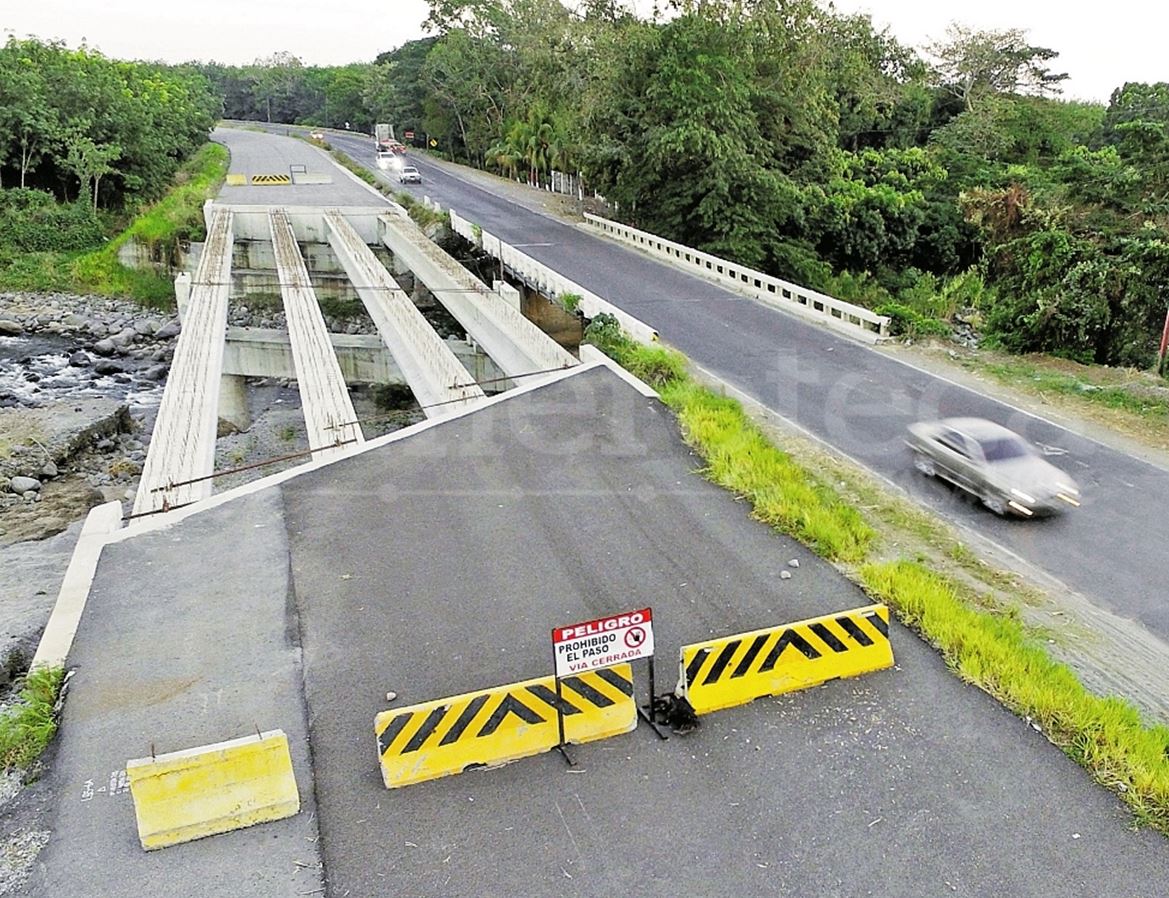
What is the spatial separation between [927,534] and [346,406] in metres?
11.2

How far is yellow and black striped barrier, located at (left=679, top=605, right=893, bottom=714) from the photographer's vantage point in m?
8.22

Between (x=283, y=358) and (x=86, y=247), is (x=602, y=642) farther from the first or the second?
(x=86, y=247)

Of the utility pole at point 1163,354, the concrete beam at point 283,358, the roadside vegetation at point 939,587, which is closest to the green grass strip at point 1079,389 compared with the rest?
the utility pole at point 1163,354

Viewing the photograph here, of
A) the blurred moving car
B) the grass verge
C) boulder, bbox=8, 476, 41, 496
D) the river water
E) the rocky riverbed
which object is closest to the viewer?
the blurred moving car

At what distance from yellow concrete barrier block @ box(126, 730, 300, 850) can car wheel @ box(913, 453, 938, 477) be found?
422 inches

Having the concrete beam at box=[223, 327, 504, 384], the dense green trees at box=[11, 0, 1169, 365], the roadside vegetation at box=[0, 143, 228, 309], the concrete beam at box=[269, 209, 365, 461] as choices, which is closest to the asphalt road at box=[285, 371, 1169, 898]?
the concrete beam at box=[269, 209, 365, 461]

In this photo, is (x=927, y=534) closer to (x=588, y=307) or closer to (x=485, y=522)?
(x=485, y=522)

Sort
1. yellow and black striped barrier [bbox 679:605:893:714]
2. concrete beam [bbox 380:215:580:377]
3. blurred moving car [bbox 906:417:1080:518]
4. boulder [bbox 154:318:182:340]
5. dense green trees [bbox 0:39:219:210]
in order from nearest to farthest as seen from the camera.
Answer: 1. yellow and black striped barrier [bbox 679:605:893:714]
2. blurred moving car [bbox 906:417:1080:518]
3. concrete beam [bbox 380:215:580:377]
4. boulder [bbox 154:318:182:340]
5. dense green trees [bbox 0:39:219:210]

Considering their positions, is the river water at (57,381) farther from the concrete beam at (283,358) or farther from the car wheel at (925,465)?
the car wheel at (925,465)

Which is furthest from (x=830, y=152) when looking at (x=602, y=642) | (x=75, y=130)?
(x=75, y=130)

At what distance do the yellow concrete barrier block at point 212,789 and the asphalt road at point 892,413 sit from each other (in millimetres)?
9065

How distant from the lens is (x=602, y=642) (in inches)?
295

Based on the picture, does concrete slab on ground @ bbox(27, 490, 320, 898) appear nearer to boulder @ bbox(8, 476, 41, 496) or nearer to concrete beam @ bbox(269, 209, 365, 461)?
concrete beam @ bbox(269, 209, 365, 461)

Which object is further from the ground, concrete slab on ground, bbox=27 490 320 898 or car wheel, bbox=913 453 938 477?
car wheel, bbox=913 453 938 477
